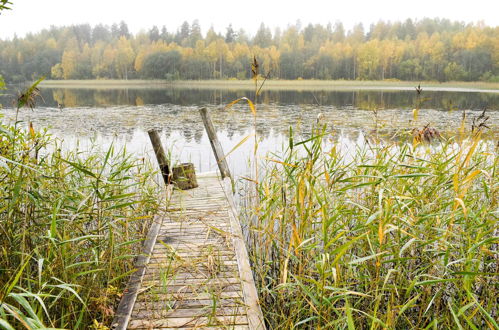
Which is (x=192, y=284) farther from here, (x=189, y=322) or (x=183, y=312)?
(x=189, y=322)

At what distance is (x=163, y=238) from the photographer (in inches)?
139

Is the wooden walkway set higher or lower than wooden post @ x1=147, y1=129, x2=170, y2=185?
lower

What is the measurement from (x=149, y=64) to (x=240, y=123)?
48.2 metres

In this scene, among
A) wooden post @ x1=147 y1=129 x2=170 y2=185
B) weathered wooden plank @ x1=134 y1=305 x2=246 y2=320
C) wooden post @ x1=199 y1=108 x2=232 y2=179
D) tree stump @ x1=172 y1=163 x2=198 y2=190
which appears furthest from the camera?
wooden post @ x1=199 y1=108 x2=232 y2=179

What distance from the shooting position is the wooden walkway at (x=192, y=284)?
229 cm

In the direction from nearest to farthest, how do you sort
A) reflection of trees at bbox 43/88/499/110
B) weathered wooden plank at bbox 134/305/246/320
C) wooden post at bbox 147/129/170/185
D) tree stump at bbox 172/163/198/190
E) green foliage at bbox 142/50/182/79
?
1. weathered wooden plank at bbox 134/305/246/320
2. tree stump at bbox 172/163/198/190
3. wooden post at bbox 147/129/170/185
4. reflection of trees at bbox 43/88/499/110
5. green foliage at bbox 142/50/182/79

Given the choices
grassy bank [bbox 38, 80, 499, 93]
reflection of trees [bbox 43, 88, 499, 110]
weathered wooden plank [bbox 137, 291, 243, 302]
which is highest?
grassy bank [bbox 38, 80, 499, 93]

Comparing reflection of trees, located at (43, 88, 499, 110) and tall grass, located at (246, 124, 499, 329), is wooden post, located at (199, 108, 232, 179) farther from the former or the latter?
reflection of trees, located at (43, 88, 499, 110)

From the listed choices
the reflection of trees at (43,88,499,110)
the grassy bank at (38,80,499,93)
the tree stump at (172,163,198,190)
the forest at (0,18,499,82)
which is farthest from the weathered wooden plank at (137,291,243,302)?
the forest at (0,18,499,82)

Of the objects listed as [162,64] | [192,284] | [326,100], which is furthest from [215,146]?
[162,64]

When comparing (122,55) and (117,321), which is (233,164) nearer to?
(117,321)

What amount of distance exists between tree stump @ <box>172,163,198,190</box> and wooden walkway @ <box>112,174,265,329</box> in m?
1.36

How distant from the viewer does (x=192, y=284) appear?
2689 mm

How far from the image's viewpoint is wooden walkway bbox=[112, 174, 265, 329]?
2.29m
